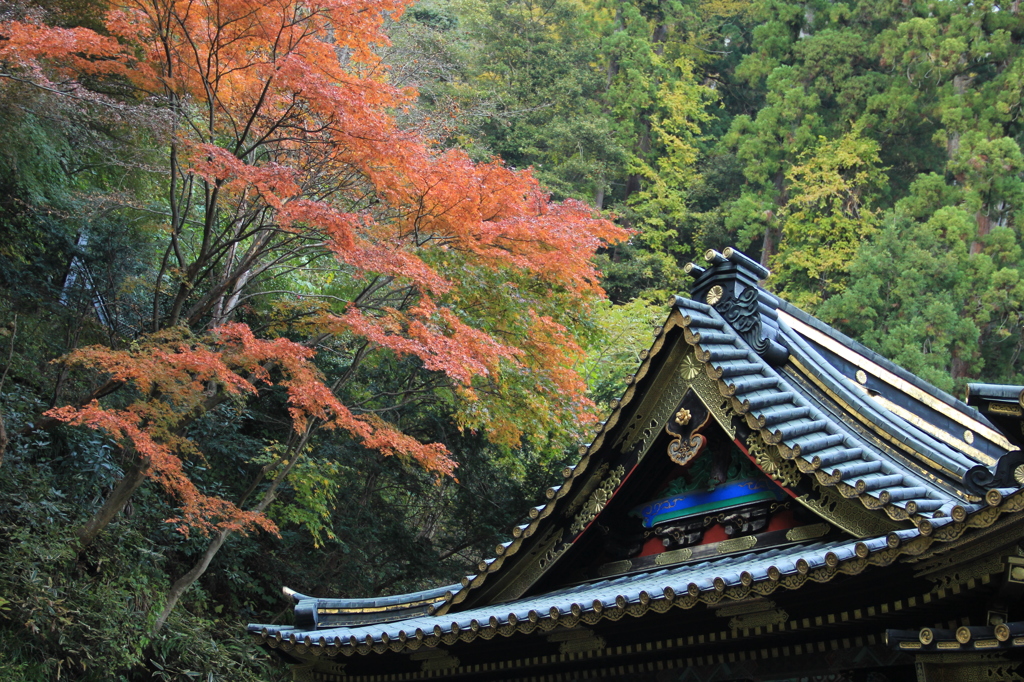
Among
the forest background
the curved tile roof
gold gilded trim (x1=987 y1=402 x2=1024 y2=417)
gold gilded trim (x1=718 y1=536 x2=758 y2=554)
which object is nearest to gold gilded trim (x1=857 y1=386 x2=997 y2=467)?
gold gilded trim (x1=718 y1=536 x2=758 y2=554)

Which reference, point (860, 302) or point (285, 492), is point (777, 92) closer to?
point (860, 302)

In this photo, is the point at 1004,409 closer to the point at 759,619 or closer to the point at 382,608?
the point at 759,619

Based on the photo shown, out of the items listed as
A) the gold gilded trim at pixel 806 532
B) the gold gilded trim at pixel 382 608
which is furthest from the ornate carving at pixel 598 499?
the gold gilded trim at pixel 382 608

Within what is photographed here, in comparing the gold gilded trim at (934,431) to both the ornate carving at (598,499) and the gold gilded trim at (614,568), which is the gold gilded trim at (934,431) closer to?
the ornate carving at (598,499)

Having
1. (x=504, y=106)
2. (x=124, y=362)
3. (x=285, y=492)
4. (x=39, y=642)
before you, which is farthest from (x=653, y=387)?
(x=504, y=106)

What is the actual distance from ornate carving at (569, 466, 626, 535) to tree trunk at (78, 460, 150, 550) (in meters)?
5.30

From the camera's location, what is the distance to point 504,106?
85.6 feet

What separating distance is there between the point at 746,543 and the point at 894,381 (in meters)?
1.63

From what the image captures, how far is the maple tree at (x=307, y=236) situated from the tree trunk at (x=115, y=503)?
0.04 m

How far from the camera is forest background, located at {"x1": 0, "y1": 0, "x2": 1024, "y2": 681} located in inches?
366

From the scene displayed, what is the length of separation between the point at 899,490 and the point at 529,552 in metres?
2.59

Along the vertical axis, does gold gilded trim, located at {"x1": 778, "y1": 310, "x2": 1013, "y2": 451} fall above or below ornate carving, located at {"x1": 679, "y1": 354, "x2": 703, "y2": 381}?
above

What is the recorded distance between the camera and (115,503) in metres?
9.52

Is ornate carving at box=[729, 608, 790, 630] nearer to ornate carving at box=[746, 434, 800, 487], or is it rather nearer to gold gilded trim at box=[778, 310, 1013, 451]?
ornate carving at box=[746, 434, 800, 487]
